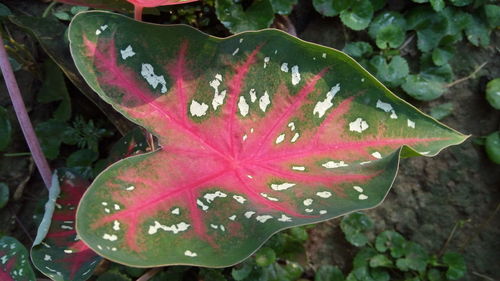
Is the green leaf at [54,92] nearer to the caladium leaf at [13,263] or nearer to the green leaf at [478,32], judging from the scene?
the caladium leaf at [13,263]

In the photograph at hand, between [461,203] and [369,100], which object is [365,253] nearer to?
[461,203]

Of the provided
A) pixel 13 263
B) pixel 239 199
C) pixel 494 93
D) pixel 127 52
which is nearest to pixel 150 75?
pixel 127 52

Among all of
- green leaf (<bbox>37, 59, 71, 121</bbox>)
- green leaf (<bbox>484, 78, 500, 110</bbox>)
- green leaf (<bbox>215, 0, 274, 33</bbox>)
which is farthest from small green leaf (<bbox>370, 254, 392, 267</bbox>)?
green leaf (<bbox>37, 59, 71, 121</bbox>)

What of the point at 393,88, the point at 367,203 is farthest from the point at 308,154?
the point at 393,88

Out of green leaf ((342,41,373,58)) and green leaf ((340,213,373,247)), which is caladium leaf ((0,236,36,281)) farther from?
green leaf ((342,41,373,58))

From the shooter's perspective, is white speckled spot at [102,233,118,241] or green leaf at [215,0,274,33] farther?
green leaf at [215,0,274,33]

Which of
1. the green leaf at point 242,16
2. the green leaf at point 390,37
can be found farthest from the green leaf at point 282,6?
the green leaf at point 390,37
